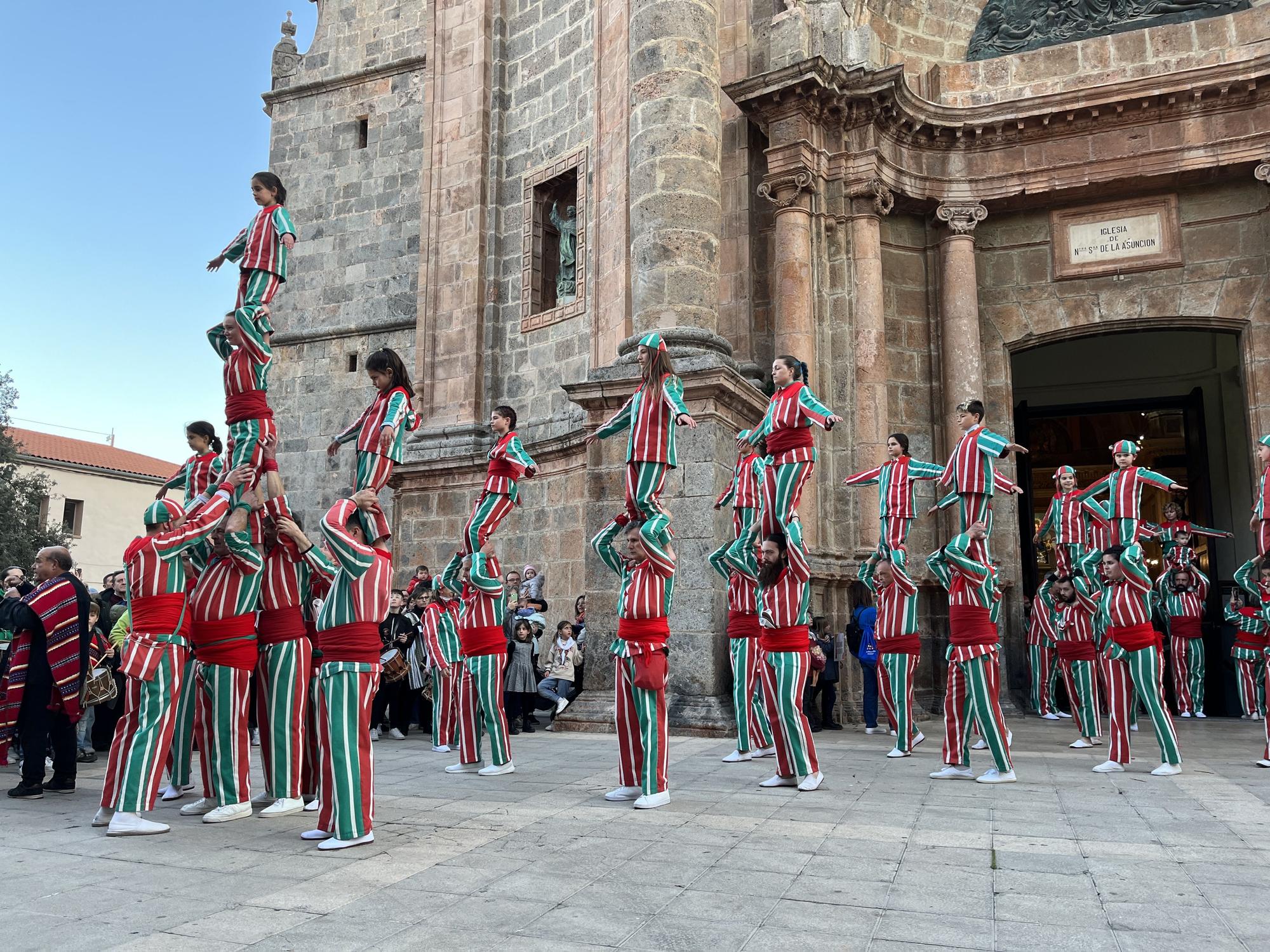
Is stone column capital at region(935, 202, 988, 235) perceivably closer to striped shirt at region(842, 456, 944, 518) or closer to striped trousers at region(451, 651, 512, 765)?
striped shirt at region(842, 456, 944, 518)

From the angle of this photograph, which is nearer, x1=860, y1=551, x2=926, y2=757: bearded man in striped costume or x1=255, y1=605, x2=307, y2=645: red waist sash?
x1=255, y1=605, x2=307, y2=645: red waist sash

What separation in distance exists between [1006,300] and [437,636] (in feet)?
34.8

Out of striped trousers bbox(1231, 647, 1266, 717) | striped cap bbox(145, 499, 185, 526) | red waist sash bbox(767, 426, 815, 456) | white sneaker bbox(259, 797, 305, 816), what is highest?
red waist sash bbox(767, 426, 815, 456)

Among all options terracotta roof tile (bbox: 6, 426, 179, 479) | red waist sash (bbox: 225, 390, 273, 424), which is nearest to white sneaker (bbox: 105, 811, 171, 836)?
red waist sash (bbox: 225, 390, 273, 424)

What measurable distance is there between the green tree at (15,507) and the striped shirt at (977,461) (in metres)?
23.8

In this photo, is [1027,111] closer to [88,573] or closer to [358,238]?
[358,238]

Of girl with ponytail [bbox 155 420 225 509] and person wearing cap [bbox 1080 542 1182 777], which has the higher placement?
girl with ponytail [bbox 155 420 225 509]

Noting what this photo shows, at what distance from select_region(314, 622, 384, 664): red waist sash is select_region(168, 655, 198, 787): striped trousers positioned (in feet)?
4.60

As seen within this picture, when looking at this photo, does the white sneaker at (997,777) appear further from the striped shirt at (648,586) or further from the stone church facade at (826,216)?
the stone church facade at (826,216)

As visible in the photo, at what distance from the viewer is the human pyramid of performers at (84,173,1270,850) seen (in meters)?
5.25

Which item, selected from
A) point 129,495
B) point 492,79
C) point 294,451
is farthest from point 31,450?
point 492,79

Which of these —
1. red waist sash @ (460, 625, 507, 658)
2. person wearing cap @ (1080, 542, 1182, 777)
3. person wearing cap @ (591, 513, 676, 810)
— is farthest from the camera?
person wearing cap @ (1080, 542, 1182, 777)

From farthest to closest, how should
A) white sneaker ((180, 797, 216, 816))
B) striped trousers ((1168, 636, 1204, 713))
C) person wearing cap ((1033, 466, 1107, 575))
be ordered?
striped trousers ((1168, 636, 1204, 713)) < person wearing cap ((1033, 466, 1107, 575)) < white sneaker ((180, 797, 216, 816))

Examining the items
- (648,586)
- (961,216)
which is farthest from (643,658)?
(961,216)
